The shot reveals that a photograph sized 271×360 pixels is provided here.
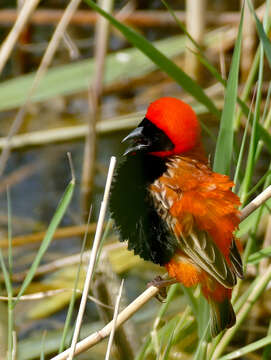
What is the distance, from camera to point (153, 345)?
211 cm

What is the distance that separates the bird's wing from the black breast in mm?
33

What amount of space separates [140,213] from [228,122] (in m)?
0.32

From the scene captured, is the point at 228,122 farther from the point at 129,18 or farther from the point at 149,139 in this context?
the point at 129,18

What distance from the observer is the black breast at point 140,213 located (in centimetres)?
185

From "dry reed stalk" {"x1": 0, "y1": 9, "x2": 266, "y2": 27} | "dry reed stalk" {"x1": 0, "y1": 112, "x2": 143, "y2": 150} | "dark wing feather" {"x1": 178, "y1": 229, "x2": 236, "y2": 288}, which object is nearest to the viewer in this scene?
"dark wing feather" {"x1": 178, "y1": 229, "x2": 236, "y2": 288}

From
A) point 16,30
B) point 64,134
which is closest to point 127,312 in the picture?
point 16,30

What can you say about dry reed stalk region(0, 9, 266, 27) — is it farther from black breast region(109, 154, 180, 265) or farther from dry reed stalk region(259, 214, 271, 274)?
black breast region(109, 154, 180, 265)

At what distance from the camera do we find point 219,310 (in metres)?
1.82

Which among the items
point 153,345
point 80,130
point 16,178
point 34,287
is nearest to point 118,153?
point 80,130

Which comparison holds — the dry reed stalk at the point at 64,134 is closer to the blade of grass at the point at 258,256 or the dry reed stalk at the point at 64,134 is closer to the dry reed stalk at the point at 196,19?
the dry reed stalk at the point at 196,19

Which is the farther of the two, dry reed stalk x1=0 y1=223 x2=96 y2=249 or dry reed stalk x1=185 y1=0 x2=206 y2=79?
dry reed stalk x1=185 y1=0 x2=206 y2=79

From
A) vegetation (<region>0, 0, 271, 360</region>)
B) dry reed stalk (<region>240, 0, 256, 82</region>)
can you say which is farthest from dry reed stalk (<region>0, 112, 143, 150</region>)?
dry reed stalk (<region>240, 0, 256, 82</region>)

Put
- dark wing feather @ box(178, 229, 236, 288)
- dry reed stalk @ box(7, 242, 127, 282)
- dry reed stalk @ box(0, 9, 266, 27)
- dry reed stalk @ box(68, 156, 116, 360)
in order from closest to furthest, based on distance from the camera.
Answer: dry reed stalk @ box(68, 156, 116, 360), dark wing feather @ box(178, 229, 236, 288), dry reed stalk @ box(7, 242, 127, 282), dry reed stalk @ box(0, 9, 266, 27)

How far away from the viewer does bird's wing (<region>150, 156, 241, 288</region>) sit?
5.75 feet
